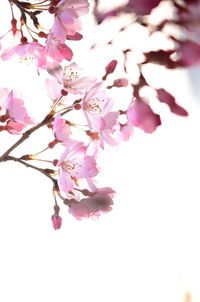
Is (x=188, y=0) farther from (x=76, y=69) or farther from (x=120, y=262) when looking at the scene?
(x=120, y=262)

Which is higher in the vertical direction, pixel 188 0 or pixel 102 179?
pixel 188 0

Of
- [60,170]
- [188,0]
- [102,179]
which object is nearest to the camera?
[60,170]

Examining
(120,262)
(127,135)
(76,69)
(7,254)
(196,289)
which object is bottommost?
(196,289)

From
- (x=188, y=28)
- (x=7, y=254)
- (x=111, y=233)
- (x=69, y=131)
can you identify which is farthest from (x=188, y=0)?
(x=7, y=254)

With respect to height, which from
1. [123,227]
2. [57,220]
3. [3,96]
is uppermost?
[3,96]

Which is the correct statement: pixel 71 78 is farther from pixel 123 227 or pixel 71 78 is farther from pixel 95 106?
pixel 123 227

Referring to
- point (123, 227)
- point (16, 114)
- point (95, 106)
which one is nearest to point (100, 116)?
point (95, 106)

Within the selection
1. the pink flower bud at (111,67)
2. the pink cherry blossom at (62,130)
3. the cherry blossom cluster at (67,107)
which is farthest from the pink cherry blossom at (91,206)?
the pink flower bud at (111,67)

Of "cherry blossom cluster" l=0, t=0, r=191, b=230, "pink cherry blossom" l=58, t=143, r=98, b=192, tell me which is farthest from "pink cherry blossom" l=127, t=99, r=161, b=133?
"pink cherry blossom" l=58, t=143, r=98, b=192
